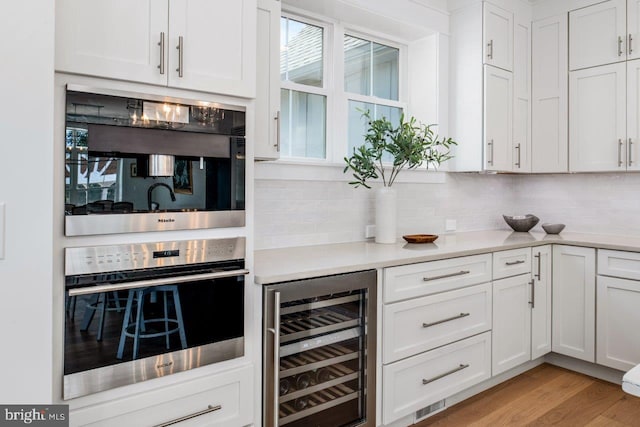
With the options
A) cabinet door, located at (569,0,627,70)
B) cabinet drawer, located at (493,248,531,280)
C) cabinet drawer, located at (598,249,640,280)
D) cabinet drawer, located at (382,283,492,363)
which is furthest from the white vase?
cabinet door, located at (569,0,627,70)

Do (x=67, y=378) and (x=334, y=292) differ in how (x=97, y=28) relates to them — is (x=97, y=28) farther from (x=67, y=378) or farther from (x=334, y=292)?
(x=334, y=292)

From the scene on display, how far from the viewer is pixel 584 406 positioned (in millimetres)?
2666

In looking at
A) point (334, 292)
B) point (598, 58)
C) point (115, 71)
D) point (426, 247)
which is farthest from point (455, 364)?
point (598, 58)

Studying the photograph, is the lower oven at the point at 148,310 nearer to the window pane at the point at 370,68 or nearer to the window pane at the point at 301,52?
the window pane at the point at 301,52

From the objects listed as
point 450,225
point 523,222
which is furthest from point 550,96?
point 450,225

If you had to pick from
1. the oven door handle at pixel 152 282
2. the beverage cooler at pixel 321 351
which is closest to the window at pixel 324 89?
the beverage cooler at pixel 321 351

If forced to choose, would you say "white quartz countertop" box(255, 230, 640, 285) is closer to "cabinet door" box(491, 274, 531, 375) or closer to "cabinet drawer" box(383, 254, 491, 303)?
"cabinet drawer" box(383, 254, 491, 303)

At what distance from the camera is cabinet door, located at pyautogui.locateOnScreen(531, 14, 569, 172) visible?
3.52 metres

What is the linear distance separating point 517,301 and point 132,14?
9.14 feet

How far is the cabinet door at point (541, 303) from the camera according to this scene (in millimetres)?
3084

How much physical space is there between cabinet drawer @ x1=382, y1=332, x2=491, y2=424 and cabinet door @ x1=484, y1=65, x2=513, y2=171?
55.1 inches

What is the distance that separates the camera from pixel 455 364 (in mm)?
2545

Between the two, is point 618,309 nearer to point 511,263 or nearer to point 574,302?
point 574,302

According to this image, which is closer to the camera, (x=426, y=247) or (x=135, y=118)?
(x=135, y=118)
